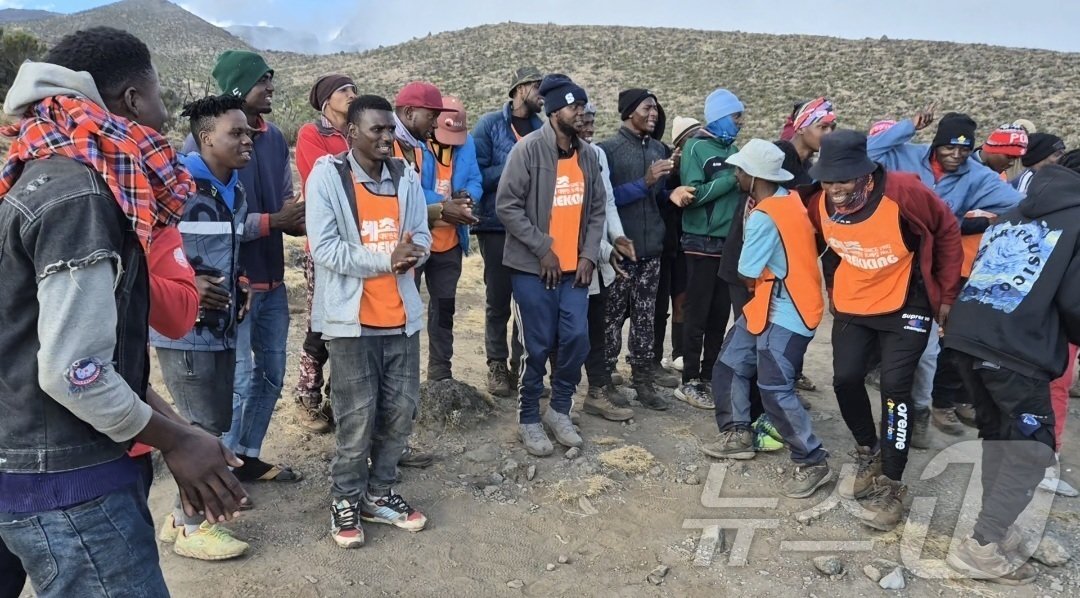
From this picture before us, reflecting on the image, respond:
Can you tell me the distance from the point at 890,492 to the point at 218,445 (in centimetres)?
344

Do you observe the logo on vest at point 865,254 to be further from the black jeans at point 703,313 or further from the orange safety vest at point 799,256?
the black jeans at point 703,313

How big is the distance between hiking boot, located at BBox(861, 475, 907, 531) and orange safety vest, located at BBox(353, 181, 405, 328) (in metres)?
2.68

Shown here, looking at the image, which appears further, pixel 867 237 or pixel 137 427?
pixel 867 237

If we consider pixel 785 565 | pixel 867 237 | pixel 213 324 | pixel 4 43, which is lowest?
pixel 785 565

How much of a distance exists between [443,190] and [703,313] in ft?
7.02

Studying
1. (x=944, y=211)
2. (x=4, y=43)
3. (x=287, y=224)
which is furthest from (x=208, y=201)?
(x=4, y=43)

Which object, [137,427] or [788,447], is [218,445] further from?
[788,447]

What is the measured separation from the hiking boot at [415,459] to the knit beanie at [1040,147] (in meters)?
5.22

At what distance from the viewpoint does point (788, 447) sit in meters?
4.71

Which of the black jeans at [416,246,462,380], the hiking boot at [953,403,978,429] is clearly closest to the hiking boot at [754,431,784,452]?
the hiking boot at [953,403,978,429]

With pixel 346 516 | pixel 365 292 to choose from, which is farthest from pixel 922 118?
pixel 346 516

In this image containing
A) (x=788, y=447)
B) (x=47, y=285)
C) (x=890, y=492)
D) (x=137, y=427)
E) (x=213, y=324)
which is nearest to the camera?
(x=47, y=285)

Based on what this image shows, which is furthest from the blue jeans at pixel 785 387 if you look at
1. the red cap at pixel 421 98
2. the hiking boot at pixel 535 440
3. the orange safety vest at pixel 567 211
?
the red cap at pixel 421 98

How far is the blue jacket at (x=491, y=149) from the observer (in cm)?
535
